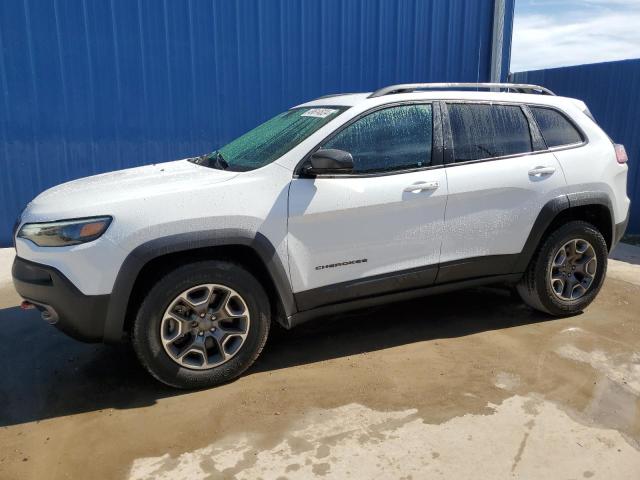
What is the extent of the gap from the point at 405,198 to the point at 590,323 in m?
1.97

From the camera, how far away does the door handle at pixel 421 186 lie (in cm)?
350

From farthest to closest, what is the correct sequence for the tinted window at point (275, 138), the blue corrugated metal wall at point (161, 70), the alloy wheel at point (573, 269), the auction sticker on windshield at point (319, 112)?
the blue corrugated metal wall at point (161, 70)
the alloy wheel at point (573, 269)
the auction sticker on windshield at point (319, 112)
the tinted window at point (275, 138)

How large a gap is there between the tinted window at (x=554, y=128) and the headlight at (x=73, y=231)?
3.08 meters

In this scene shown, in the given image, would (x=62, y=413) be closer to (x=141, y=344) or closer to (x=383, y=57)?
(x=141, y=344)

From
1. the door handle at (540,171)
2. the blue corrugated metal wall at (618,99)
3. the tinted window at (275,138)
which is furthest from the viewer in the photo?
the blue corrugated metal wall at (618,99)

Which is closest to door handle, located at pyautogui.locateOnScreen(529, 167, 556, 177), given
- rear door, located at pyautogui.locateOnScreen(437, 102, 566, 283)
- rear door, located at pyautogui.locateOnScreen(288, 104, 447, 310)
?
rear door, located at pyautogui.locateOnScreen(437, 102, 566, 283)

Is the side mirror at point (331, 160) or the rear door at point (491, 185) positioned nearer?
the side mirror at point (331, 160)

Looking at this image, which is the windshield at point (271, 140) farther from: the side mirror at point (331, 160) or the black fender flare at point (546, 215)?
the black fender flare at point (546, 215)

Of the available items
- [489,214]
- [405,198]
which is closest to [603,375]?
[489,214]

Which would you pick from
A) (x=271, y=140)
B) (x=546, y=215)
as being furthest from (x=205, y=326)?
(x=546, y=215)

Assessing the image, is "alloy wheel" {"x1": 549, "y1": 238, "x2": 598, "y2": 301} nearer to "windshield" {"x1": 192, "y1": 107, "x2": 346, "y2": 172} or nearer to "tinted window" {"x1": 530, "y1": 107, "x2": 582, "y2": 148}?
"tinted window" {"x1": 530, "y1": 107, "x2": 582, "y2": 148}

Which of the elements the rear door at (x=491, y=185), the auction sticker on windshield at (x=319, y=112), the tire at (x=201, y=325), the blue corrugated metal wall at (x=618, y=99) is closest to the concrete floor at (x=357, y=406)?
the tire at (x=201, y=325)

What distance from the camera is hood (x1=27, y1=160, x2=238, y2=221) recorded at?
299 cm

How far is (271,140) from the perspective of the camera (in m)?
3.72
